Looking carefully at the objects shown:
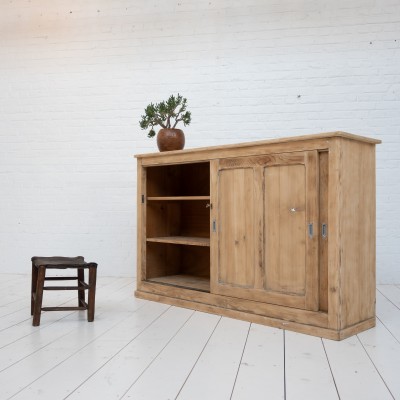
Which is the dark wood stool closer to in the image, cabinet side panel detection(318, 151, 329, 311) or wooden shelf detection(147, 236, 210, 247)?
wooden shelf detection(147, 236, 210, 247)

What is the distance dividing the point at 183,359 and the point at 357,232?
129 centimetres

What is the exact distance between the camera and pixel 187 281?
3920mm

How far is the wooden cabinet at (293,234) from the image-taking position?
8.93 feet

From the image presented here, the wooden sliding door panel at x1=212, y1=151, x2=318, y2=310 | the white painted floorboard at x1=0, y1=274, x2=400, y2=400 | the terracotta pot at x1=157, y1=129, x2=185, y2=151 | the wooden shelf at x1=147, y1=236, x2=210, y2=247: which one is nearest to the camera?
the white painted floorboard at x1=0, y1=274, x2=400, y2=400

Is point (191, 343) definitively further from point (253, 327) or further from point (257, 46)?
point (257, 46)

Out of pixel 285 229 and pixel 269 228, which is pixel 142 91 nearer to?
pixel 269 228

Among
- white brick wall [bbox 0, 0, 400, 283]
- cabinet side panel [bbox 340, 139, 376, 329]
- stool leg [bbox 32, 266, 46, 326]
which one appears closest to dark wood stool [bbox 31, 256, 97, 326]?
stool leg [bbox 32, 266, 46, 326]

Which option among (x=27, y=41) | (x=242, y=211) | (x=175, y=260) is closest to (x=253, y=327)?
(x=242, y=211)

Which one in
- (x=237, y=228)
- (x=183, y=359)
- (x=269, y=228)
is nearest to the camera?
(x=183, y=359)

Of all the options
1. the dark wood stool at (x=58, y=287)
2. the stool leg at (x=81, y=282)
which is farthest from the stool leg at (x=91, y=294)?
the stool leg at (x=81, y=282)

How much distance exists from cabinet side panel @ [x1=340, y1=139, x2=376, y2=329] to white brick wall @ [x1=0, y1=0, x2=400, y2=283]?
174cm

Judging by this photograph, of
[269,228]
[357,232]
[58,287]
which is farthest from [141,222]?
[357,232]

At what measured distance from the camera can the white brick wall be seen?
462 cm

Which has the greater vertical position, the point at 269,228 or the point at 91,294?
the point at 269,228
